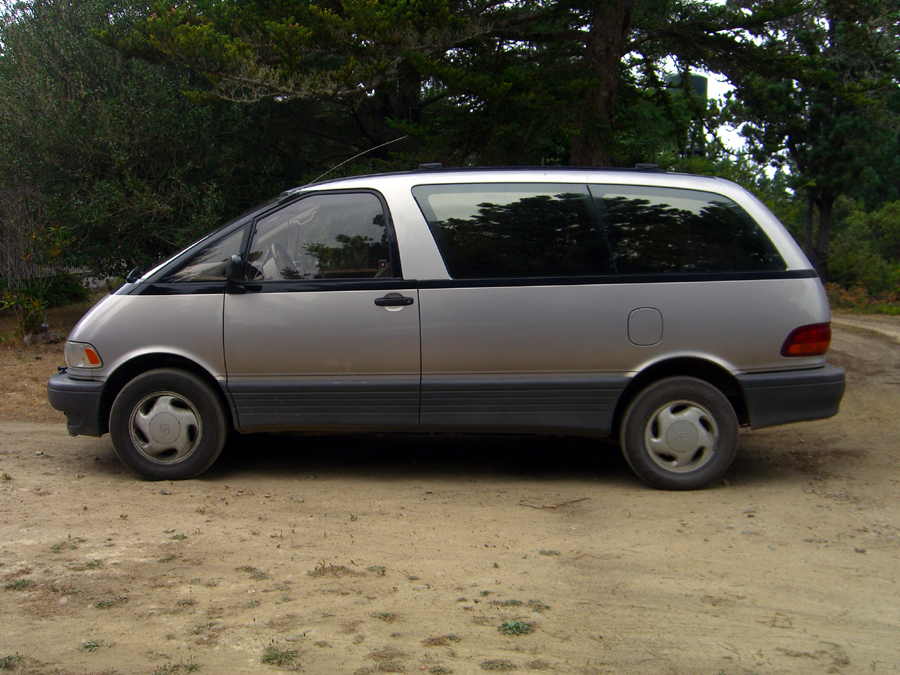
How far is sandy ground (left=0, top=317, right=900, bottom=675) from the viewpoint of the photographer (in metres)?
3.00

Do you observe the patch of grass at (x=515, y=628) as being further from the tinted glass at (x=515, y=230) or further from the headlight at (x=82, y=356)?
the headlight at (x=82, y=356)

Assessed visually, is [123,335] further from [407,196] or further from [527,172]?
[527,172]

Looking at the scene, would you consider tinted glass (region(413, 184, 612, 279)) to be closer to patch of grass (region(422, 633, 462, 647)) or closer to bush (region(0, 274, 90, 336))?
patch of grass (region(422, 633, 462, 647))

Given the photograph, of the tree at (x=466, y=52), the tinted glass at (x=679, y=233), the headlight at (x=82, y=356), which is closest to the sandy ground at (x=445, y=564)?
the headlight at (x=82, y=356)

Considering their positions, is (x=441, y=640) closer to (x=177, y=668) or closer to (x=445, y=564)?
(x=445, y=564)

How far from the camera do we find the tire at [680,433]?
511 cm

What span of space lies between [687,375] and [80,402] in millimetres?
3924

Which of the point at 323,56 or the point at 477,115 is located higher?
the point at 323,56

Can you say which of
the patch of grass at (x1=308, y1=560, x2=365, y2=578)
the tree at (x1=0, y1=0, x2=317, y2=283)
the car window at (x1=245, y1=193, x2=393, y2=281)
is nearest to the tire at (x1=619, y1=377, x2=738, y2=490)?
the car window at (x1=245, y1=193, x2=393, y2=281)

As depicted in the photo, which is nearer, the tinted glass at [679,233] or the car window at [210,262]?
the tinted glass at [679,233]

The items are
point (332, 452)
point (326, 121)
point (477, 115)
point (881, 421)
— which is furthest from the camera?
point (326, 121)

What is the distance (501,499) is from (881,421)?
420 centimetres

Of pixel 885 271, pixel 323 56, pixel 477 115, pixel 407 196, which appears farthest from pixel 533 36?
pixel 885 271

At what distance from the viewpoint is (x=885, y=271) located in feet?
71.4
